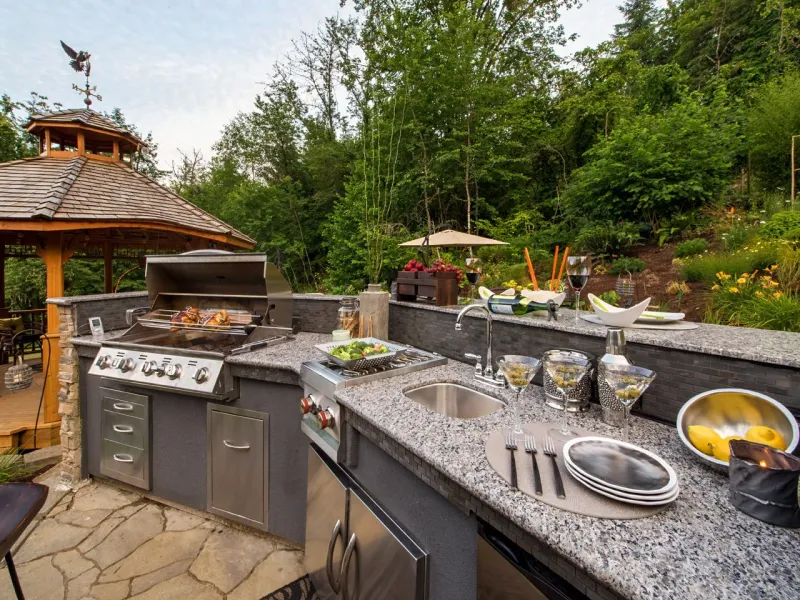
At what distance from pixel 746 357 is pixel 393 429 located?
3.87 feet

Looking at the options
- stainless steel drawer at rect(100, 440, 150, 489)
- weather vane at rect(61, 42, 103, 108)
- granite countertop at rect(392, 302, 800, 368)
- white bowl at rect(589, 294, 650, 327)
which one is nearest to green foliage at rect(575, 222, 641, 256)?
granite countertop at rect(392, 302, 800, 368)

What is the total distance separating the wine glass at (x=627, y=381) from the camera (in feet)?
3.65

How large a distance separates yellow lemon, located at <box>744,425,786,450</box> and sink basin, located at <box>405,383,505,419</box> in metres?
0.90

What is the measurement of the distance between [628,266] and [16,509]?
650 cm

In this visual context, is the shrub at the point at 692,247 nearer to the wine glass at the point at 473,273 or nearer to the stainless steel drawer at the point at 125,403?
the wine glass at the point at 473,273

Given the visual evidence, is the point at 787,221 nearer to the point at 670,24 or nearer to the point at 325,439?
the point at 325,439

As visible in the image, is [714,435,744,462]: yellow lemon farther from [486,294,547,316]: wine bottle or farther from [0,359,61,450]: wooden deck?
[0,359,61,450]: wooden deck

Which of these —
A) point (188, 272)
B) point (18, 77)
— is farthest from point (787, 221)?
point (18, 77)

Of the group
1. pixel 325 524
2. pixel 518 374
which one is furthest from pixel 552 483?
pixel 325 524

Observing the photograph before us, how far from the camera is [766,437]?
3.16 ft

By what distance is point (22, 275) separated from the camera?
927 centimetres

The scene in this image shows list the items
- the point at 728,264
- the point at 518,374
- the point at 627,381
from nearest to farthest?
the point at 627,381
the point at 518,374
the point at 728,264

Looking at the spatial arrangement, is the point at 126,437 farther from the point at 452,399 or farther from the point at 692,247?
the point at 692,247

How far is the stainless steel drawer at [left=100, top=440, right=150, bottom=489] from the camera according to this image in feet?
8.18
